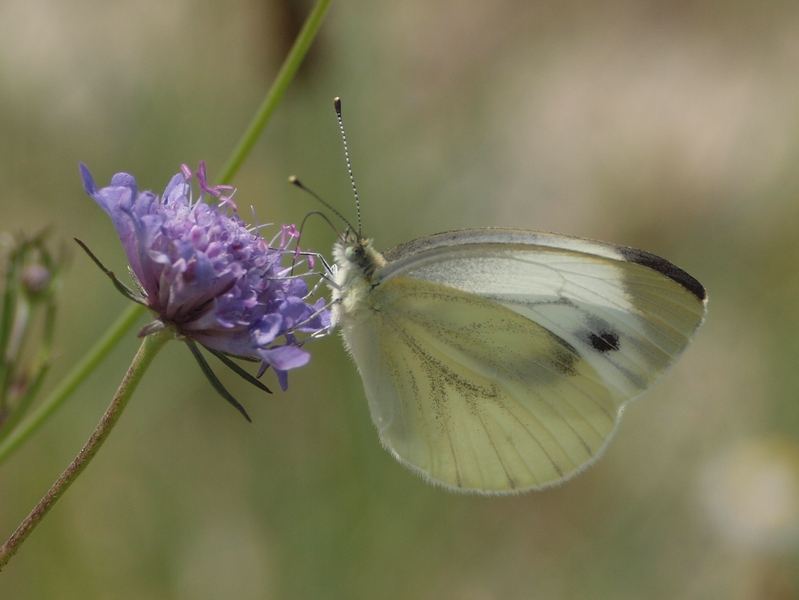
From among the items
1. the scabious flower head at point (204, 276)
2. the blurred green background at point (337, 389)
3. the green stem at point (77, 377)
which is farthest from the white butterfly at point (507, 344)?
the blurred green background at point (337, 389)

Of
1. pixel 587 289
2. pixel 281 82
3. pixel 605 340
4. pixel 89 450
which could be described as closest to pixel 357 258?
pixel 281 82

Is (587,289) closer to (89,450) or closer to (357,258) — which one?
(357,258)

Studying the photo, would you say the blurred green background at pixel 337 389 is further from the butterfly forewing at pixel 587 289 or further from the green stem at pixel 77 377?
the butterfly forewing at pixel 587 289

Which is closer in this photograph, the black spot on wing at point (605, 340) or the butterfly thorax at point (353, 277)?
the butterfly thorax at point (353, 277)

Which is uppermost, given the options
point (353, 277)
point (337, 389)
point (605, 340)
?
point (605, 340)

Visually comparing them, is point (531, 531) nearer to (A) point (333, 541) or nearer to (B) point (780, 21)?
(A) point (333, 541)

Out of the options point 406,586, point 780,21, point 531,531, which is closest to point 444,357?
point 406,586
